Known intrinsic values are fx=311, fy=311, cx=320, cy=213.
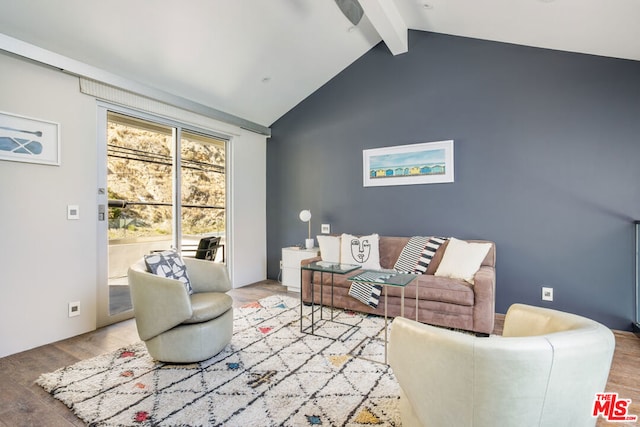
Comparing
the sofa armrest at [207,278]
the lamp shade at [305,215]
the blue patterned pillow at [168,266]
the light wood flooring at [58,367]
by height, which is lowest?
the light wood flooring at [58,367]

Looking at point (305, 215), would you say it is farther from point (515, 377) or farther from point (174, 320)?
point (515, 377)

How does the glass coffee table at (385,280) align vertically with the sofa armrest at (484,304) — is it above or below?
above

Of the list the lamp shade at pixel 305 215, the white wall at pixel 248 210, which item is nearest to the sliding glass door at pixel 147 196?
the white wall at pixel 248 210

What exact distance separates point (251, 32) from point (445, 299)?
3.25 m

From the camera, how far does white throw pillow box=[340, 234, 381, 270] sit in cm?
359

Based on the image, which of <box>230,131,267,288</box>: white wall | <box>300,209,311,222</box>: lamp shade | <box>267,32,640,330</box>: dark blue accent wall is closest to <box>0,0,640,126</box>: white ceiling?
<box>267,32,640,330</box>: dark blue accent wall

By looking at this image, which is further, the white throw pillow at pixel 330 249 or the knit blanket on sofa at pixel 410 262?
the white throw pillow at pixel 330 249

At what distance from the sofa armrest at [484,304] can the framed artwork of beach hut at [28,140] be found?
12.6 feet

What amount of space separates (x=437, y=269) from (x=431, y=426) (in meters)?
2.38

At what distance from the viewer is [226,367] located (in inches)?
87.3

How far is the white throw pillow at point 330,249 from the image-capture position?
3.80 meters

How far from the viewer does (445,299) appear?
9.39 feet

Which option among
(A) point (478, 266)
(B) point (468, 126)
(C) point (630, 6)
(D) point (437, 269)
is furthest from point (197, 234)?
(C) point (630, 6)

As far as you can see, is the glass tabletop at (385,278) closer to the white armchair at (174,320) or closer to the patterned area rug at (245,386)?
the patterned area rug at (245,386)
